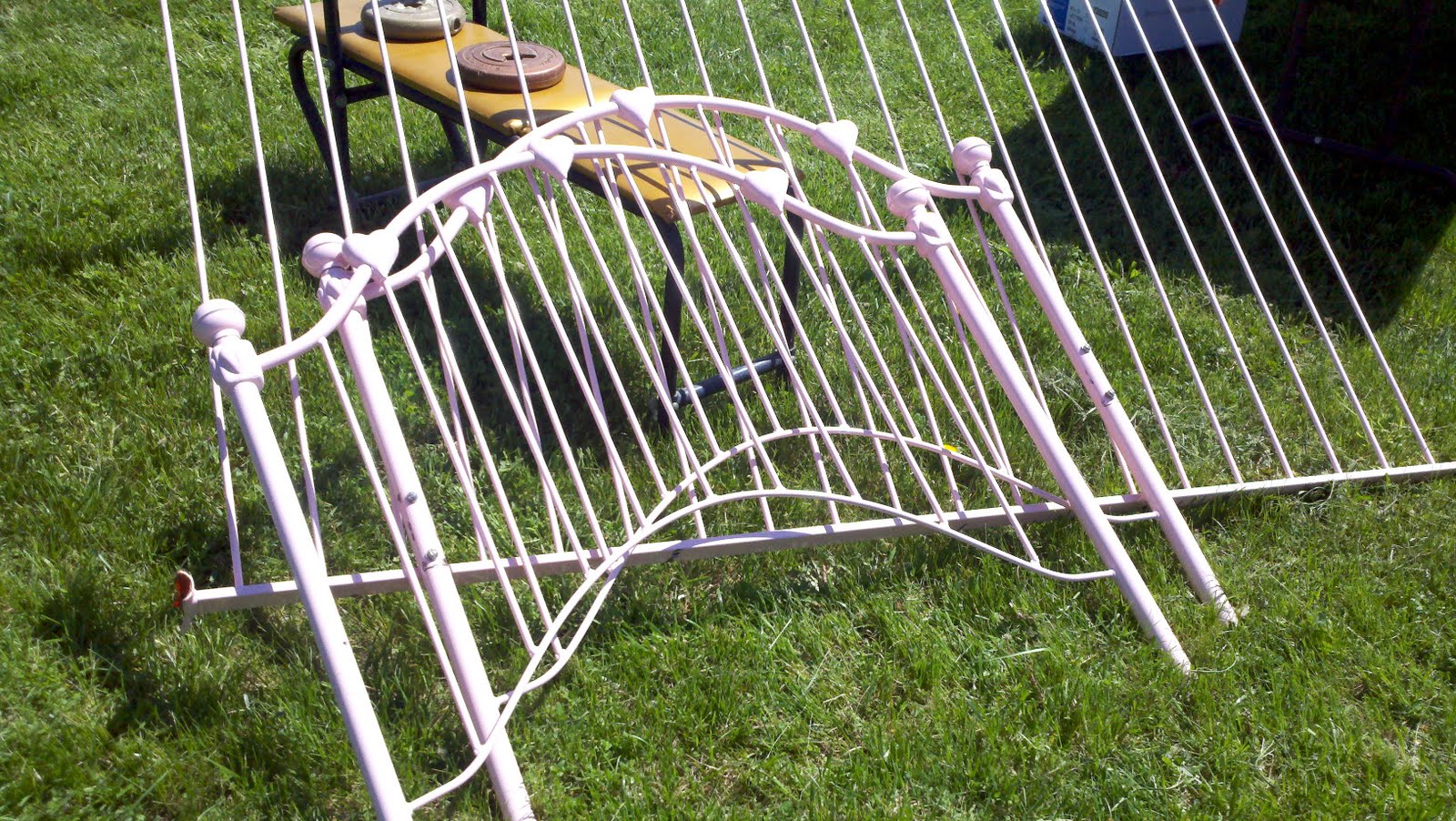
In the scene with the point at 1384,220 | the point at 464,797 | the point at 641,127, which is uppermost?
the point at 641,127

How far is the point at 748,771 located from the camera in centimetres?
241

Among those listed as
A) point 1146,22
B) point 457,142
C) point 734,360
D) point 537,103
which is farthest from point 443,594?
point 1146,22

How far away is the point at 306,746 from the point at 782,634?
105 centimetres

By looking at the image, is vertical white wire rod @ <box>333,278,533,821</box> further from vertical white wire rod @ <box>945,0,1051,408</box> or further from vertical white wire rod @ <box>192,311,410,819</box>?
vertical white wire rod @ <box>945,0,1051,408</box>

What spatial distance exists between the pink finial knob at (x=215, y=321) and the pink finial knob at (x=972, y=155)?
1.74m

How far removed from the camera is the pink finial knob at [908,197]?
2.72 m

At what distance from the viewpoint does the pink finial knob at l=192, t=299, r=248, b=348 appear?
213 centimetres

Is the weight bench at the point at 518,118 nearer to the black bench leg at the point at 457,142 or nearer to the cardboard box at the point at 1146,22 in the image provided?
the black bench leg at the point at 457,142

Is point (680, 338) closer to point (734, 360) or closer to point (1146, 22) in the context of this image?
point (734, 360)

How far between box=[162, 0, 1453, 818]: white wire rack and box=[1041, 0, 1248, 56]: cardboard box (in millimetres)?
414

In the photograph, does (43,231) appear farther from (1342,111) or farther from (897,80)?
(1342,111)

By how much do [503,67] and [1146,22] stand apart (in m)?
3.37

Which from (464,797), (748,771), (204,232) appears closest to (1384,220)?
(748,771)

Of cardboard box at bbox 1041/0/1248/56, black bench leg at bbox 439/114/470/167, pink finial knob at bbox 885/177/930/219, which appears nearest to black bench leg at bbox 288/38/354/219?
black bench leg at bbox 439/114/470/167
